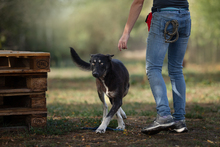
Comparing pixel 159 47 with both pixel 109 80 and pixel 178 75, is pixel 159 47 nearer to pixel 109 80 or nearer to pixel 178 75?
pixel 178 75

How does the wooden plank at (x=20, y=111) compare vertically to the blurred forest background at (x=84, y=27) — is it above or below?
below

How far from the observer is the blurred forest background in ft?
33.3

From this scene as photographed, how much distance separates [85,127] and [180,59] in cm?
179

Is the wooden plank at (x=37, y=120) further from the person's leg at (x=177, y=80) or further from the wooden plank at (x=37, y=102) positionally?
the person's leg at (x=177, y=80)

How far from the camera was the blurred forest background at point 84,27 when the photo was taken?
10141mm

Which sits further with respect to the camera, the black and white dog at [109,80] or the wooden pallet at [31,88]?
the black and white dog at [109,80]

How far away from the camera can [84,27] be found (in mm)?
27594

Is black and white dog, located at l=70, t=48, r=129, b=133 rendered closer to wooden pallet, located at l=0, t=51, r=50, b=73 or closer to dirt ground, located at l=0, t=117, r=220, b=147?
dirt ground, located at l=0, t=117, r=220, b=147

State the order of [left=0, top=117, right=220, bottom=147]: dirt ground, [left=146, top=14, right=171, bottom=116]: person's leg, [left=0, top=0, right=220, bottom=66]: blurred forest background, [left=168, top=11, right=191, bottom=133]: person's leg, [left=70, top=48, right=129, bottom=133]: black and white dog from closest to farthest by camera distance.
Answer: [left=0, top=117, right=220, bottom=147]: dirt ground → [left=146, top=14, right=171, bottom=116]: person's leg → [left=168, top=11, right=191, bottom=133]: person's leg → [left=70, top=48, right=129, bottom=133]: black and white dog → [left=0, top=0, right=220, bottom=66]: blurred forest background

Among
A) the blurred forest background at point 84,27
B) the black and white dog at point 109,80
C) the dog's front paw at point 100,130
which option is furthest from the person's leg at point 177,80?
the blurred forest background at point 84,27

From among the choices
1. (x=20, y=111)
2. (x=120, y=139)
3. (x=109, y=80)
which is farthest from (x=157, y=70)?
(x=20, y=111)

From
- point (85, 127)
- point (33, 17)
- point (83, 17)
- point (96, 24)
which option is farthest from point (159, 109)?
point (83, 17)

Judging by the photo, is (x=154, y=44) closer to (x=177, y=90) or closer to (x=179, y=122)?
(x=177, y=90)

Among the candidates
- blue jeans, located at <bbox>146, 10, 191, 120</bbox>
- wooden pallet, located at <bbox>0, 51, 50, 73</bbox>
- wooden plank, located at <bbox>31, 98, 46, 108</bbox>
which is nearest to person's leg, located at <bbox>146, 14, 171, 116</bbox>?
blue jeans, located at <bbox>146, 10, 191, 120</bbox>
